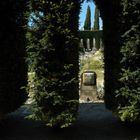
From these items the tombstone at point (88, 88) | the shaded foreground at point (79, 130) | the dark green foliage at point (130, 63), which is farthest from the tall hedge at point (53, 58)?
the tombstone at point (88, 88)

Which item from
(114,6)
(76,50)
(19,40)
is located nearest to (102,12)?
(114,6)

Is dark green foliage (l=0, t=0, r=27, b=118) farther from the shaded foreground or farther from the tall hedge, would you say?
the tall hedge

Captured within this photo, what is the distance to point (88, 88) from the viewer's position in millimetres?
12727

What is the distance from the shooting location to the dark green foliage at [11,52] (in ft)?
25.4

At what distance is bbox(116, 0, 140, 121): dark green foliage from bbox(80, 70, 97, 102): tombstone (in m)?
5.15

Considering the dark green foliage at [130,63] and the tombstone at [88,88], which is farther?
the tombstone at [88,88]

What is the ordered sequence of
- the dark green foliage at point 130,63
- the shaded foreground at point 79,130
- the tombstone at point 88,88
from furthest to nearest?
1. the tombstone at point 88,88
2. the shaded foreground at point 79,130
3. the dark green foliage at point 130,63

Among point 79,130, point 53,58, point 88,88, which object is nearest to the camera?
point 53,58

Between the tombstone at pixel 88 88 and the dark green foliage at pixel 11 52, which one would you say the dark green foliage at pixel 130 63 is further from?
the tombstone at pixel 88 88

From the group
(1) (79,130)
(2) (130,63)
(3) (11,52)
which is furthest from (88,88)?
(2) (130,63)

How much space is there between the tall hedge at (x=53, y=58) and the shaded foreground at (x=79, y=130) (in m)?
0.53

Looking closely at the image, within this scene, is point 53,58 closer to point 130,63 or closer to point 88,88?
point 130,63

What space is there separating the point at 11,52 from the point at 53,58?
98 cm

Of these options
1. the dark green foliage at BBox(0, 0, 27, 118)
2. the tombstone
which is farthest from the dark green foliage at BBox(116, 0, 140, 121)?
the tombstone
